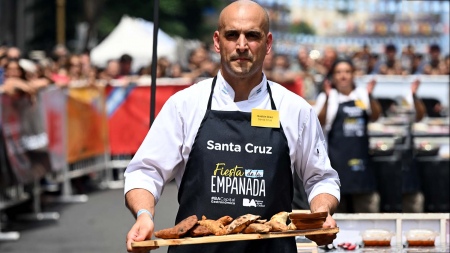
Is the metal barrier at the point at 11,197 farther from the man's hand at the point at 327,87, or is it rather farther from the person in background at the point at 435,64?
the person in background at the point at 435,64

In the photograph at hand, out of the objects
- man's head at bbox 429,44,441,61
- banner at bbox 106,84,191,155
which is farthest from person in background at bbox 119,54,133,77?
man's head at bbox 429,44,441,61

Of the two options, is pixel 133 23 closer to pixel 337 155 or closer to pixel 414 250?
pixel 337 155

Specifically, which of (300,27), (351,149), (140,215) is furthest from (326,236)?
(300,27)

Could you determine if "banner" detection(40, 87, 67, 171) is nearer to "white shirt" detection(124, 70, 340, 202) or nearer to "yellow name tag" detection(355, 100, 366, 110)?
"yellow name tag" detection(355, 100, 366, 110)

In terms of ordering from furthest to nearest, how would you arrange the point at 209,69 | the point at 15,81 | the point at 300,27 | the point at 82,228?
the point at 300,27 < the point at 209,69 < the point at 82,228 < the point at 15,81

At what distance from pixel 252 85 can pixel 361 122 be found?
234 inches

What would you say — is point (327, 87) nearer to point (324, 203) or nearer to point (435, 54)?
point (324, 203)

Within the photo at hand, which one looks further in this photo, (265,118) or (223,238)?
(265,118)

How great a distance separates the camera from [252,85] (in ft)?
16.5

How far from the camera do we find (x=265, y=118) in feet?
16.3

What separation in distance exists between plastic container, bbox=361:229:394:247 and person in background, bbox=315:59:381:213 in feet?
13.6

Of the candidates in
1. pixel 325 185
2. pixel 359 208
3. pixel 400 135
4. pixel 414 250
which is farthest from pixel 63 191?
pixel 325 185

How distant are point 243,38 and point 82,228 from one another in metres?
9.40

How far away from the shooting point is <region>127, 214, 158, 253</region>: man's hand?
4391 millimetres
